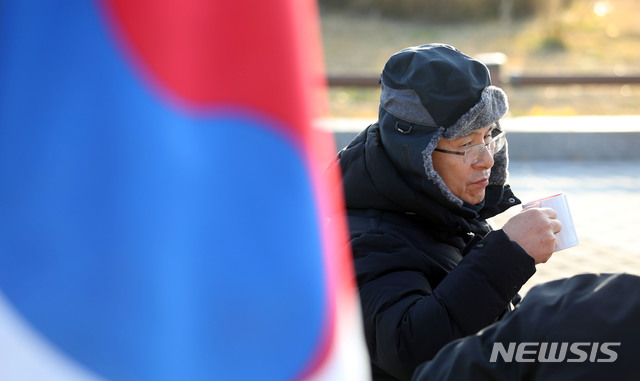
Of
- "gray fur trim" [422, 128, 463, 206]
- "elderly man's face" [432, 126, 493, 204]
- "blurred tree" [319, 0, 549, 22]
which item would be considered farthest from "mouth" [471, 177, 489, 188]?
"blurred tree" [319, 0, 549, 22]

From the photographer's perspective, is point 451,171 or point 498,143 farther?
point 498,143

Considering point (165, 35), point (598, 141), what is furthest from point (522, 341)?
point (598, 141)

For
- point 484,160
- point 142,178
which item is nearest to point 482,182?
point 484,160

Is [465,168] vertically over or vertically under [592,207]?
over

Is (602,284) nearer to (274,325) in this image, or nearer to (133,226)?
(274,325)

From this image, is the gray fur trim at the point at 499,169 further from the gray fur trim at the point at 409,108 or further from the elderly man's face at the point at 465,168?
the gray fur trim at the point at 409,108

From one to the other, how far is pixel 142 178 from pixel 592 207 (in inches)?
240

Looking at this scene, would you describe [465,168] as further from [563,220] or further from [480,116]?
[563,220]

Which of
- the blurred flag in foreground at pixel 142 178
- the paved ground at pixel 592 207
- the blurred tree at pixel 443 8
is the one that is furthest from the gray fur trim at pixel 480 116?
the blurred tree at pixel 443 8

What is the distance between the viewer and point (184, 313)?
3.00 feet

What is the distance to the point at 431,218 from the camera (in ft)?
7.19

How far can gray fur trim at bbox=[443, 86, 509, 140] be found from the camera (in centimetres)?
217

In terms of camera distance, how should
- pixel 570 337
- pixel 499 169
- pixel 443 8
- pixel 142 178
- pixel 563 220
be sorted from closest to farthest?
pixel 142 178
pixel 570 337
pixel 563 220
pixel 499 169
pixel 443 8

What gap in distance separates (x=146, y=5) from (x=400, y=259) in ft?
4.12
